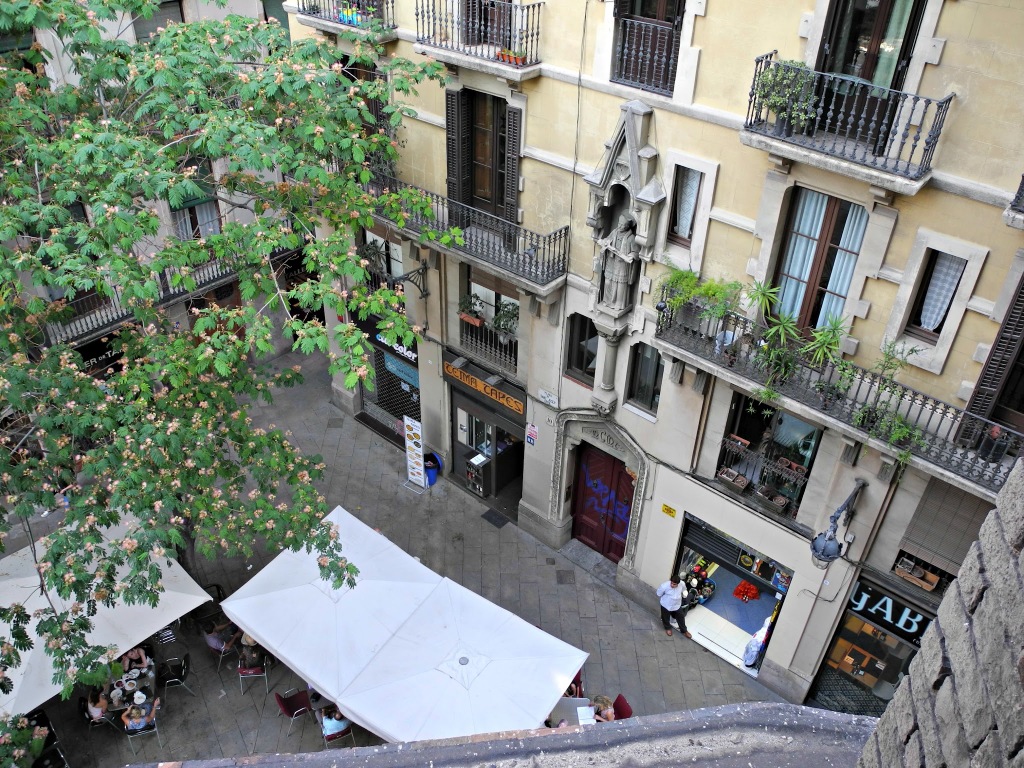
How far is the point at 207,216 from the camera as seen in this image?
25.5 metres

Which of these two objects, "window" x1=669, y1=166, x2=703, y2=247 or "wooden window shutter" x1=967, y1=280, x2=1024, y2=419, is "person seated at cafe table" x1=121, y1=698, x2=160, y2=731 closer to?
"window" x1=669, y1=166, x2=703, y2=247

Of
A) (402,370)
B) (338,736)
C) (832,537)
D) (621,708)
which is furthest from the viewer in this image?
(402,370)

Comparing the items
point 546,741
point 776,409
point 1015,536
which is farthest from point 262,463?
point 1015,536

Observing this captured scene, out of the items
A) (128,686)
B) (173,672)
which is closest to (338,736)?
(173,672)

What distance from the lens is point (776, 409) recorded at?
16000 mm

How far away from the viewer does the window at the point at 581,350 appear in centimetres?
1862

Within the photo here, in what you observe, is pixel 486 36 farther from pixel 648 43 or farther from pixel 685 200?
pixel 685 200

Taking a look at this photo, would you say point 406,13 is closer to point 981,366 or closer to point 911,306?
point 911,306

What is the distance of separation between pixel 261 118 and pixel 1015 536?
15165 millimetres

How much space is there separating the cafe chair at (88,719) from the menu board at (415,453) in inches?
382

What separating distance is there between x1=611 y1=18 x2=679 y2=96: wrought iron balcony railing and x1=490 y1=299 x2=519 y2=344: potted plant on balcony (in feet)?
20.9

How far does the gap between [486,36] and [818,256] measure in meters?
7.85

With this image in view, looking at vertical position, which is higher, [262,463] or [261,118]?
[261,118]

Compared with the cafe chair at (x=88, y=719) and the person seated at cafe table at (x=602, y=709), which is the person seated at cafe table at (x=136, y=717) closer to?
the cafe chair at (x=88, y=719)
